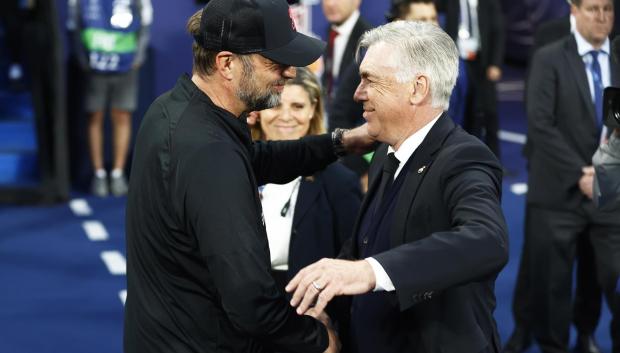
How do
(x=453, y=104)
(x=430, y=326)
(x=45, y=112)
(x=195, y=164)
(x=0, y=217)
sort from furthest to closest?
Answer: (x=45, y=112), (x=0, y=217), (x=453, y=104), (x=430, y=326), (x=195, y=164)

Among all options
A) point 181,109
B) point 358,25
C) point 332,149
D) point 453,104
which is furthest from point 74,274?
point 181,109

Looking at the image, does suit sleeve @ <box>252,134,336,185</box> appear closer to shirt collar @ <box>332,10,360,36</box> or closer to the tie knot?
the tie knot

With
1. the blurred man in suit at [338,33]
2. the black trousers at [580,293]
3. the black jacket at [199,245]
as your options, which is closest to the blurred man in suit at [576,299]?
the black trousers at [580,293]

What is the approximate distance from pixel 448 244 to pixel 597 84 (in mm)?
3465

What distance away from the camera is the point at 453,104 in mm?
6035

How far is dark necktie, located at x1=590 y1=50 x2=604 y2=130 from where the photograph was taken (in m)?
5.77

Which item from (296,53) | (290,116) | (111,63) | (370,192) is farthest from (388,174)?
(111,63)

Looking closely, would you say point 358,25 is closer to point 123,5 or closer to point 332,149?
point 123,5

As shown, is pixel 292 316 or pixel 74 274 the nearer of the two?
pixel 292 316

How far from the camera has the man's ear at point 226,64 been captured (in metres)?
2.98

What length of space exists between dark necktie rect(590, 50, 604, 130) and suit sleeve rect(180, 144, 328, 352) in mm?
3391

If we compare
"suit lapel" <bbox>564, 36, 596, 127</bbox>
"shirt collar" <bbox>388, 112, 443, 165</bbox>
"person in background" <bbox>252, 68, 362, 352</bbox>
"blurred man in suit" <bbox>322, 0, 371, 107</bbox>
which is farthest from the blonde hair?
"blurred man in suit" <bbox>322, 0, 371, 107</bbox>

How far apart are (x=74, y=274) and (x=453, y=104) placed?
3422 millimetres

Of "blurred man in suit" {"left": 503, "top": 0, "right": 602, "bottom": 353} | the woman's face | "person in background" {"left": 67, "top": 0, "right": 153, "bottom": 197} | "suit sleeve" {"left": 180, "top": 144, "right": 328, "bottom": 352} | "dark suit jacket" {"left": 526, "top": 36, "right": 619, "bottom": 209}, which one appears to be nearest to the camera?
"suit sleeve" {"left": 180, "top": 144, "right": 328, "bottom": 352}
